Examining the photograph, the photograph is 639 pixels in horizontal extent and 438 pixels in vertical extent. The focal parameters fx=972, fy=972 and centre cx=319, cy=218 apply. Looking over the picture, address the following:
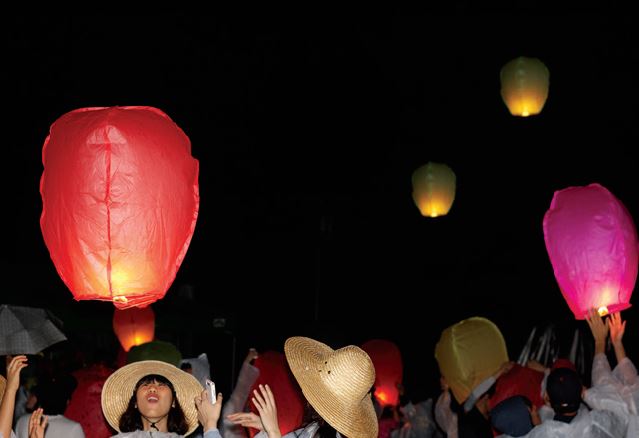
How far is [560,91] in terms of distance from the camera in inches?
616

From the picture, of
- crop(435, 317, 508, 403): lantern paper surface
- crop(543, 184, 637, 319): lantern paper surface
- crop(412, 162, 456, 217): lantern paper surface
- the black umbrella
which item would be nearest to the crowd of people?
crop(543, 184, 637, 319): lantern paper surface

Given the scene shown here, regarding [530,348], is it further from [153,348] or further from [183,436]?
[183,436]

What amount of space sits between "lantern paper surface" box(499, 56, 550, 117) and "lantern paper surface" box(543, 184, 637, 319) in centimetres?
365

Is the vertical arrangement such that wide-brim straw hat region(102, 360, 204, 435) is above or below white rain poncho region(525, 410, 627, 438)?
above

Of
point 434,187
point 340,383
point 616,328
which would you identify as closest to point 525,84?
point 434,187

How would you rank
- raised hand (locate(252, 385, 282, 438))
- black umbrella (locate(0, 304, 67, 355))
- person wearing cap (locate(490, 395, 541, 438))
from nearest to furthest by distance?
raised hand (locate(252, 385, 282, 438)), person wearing cap (locate(490, 395, 541, 438)), black umbrella (locate(0, 304, 67, 355))

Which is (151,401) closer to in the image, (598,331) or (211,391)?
(211,391)

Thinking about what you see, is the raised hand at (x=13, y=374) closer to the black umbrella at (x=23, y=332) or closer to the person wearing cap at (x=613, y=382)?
the black umbrella at (x=23, y=332)

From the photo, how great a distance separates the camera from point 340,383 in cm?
409

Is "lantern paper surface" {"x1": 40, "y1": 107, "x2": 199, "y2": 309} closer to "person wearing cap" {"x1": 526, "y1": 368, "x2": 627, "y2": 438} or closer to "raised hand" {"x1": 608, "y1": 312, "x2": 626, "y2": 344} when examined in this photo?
"person wearing cap" {"x1": 526, "y1": 368, "x2": 627, "y2": 438}

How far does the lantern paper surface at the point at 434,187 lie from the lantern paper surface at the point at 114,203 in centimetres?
696

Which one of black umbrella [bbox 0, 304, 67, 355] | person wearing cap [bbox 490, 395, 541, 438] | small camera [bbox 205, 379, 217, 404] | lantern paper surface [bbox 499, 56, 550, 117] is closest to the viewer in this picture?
small camera [bbox 205, 379, 217, 404]

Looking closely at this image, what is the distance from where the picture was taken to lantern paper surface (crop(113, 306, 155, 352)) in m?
8.55

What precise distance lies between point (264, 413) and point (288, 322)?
14.8 m
